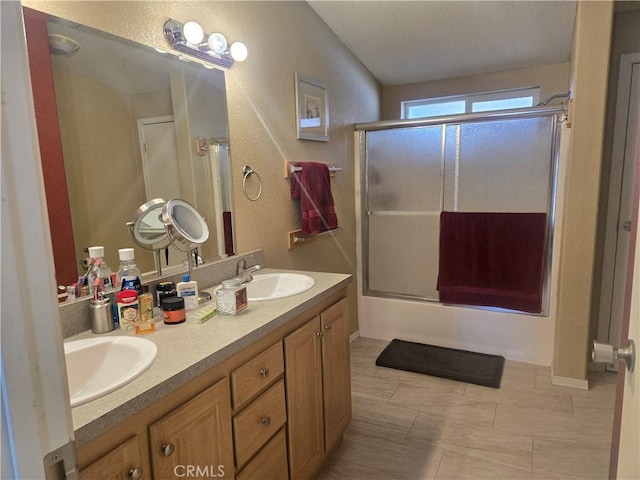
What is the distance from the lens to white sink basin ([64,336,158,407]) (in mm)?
1104

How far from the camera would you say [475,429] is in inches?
83.3

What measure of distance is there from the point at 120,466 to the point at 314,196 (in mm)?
1862

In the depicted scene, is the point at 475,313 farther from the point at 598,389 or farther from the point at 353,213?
the point at 353,213

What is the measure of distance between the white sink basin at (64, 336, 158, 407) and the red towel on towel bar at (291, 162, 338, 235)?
4.65ft

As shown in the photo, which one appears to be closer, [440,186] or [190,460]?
[190,460]

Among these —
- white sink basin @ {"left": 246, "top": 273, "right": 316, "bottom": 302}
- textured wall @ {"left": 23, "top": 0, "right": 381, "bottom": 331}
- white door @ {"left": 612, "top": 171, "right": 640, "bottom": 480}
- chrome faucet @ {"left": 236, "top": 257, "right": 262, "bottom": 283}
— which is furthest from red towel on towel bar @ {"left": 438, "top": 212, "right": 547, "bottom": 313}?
white door @ {"left": 612, "top": 171, "right": 640, "bottom": 480}

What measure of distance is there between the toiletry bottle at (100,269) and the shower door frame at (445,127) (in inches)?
85.6

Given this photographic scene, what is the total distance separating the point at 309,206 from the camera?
2.48 meters

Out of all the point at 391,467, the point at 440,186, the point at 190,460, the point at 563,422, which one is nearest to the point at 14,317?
the point at 190,460

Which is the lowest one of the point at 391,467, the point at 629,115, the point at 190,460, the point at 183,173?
the point at 391,467

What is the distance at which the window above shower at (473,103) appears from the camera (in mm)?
3229

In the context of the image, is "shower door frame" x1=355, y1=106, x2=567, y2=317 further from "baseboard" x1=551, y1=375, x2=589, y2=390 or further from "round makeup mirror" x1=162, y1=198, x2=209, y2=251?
"round makeup mirror" x1=162, y1=198, x2=209, y2=251

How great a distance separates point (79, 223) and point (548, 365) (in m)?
2.92

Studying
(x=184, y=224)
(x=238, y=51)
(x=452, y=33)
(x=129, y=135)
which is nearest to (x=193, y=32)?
(x=238, y=51)
